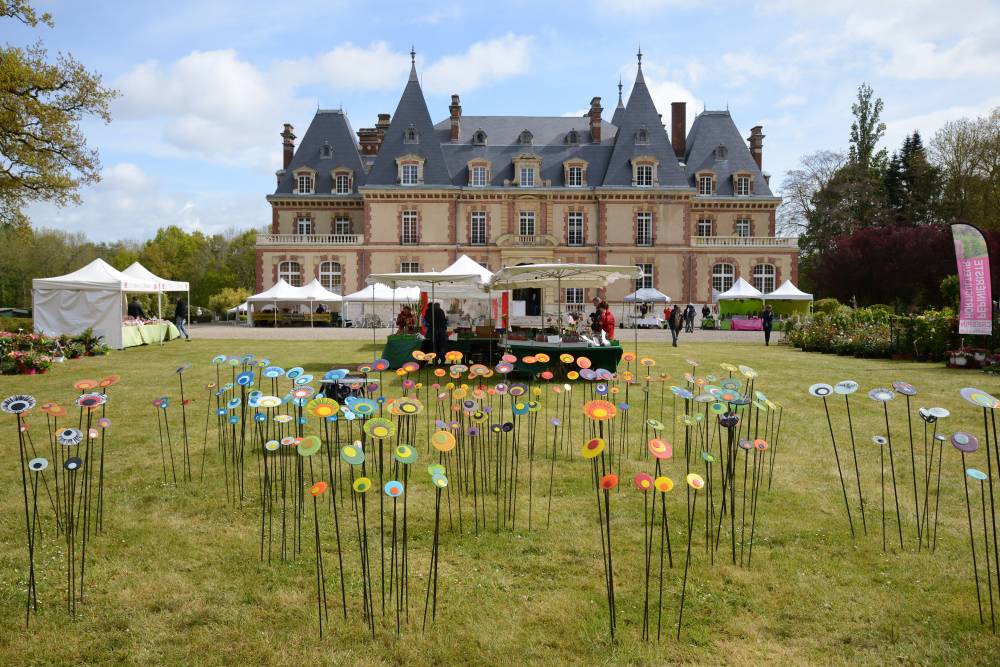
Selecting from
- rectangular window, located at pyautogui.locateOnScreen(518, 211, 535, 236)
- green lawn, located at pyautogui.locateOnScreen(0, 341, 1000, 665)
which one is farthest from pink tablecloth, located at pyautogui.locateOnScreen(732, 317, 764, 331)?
green lawn, located at pyautogui.locateOnScreen(0, 341, 1000, 665)

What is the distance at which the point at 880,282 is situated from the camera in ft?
119

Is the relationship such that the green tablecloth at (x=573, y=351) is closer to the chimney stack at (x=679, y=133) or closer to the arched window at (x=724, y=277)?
the arched window at (x=724, y=277)

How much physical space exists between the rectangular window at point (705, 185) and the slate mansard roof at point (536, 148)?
1.75ft

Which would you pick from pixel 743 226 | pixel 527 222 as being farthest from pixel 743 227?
pixel 527 222

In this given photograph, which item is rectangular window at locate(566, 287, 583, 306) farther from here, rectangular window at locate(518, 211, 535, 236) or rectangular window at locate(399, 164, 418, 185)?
rectangular window at locate(399, 164, 418, 185)

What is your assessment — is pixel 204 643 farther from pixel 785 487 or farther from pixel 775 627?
pixel 785 487

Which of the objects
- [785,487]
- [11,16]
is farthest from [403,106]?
[785,487]

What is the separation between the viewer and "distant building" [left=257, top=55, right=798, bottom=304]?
124 feet

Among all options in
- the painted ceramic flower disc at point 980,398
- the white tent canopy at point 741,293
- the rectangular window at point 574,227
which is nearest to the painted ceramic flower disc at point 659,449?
the painted ceramic flower disc at point 980,398

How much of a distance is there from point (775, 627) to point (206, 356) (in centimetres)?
1515

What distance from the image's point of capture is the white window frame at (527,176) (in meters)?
38.5

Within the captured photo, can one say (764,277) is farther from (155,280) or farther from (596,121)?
(155,280)

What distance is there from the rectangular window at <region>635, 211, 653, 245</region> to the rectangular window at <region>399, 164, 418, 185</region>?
509 inches

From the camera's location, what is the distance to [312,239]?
127 feet
